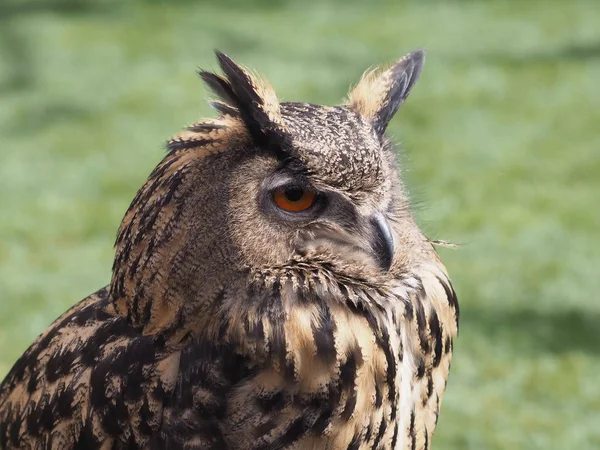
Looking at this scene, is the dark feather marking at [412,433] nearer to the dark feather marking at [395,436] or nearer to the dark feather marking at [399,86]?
the dark feather marking at [395,436]

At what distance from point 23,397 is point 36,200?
10.1ft

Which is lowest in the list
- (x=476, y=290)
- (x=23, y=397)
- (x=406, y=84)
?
(x=23, y=397)

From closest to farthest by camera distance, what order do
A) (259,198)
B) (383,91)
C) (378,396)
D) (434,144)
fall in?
1. (259,198)
2. (378,396)
3. (383,91)
4. (434,144)

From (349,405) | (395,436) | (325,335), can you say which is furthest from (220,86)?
(395,436)

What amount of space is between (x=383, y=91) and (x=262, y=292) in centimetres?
53

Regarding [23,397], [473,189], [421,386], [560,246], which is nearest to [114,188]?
[473,189]

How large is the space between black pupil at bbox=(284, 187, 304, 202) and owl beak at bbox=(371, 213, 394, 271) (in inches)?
6.3

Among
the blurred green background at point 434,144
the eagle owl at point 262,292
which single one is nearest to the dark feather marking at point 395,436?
the eagle owl at point 262,292

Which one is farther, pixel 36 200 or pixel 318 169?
pixel 36 200

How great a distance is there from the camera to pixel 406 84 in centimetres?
219

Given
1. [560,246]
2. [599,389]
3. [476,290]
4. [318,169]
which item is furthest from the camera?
[560,246]

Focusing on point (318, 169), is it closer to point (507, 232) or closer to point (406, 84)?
point (406, 84)

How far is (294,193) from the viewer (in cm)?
193

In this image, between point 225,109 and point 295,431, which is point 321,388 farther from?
point 225,109
